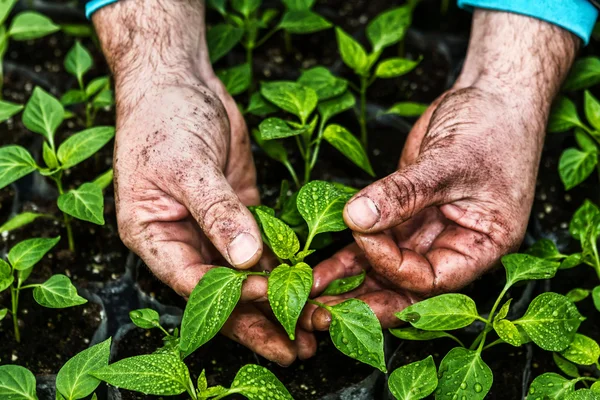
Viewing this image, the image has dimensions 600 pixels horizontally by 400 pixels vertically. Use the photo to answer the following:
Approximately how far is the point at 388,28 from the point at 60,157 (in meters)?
0.81

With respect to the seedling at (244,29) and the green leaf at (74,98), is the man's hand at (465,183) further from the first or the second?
the green leaf at (74,98)

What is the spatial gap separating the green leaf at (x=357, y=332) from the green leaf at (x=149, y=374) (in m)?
0.24

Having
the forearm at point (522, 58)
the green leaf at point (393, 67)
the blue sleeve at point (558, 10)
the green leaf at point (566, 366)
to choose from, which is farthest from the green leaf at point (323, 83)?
the green leaf at point (566, 366)

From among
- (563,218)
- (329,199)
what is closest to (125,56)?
(329,199)

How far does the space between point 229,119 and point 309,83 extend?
0.22 m

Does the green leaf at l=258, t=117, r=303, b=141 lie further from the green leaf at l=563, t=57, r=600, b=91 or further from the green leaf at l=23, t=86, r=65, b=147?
the green leaf at l=563, t=57, r=600, b=91

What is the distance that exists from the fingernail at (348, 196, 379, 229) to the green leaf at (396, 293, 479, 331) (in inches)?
6.0

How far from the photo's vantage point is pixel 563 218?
68.4 inches

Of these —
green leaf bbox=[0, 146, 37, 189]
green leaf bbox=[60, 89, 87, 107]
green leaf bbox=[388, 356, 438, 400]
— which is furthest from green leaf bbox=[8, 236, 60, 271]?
green leaf bbox=[388, 356, 438, 400]

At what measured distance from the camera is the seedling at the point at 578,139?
1.61 m

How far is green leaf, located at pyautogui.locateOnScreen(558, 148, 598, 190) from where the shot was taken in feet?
5.26

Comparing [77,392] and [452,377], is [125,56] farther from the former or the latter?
[452,377]

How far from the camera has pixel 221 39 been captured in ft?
5.90

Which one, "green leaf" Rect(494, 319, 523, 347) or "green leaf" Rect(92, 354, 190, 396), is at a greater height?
"green leaf" Rect(494, 319, 523, 347)
